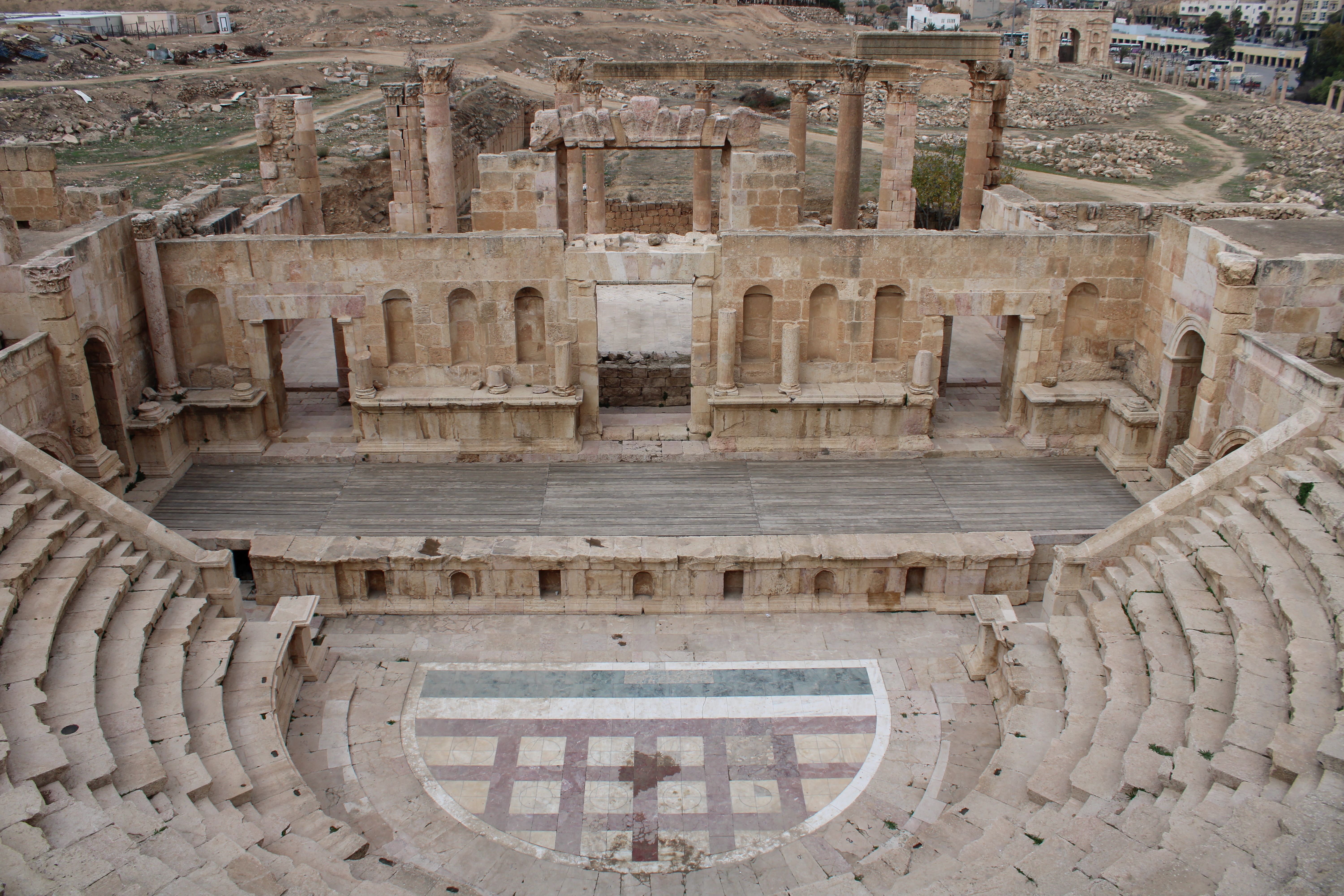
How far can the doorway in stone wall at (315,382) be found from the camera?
18.2m

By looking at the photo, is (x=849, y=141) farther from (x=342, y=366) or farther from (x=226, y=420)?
(x=226, y=420)

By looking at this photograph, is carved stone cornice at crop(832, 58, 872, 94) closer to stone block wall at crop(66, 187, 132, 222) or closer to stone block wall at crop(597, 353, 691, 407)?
stone block wall at crop(597, 353, 691, 407)

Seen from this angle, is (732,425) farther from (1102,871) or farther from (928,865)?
(1102,871)

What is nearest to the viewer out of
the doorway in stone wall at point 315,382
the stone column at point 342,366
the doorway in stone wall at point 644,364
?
the doorway in stone wall at point 315,382

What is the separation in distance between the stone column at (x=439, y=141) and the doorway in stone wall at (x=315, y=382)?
356 centimetres

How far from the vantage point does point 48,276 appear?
14.5 meters

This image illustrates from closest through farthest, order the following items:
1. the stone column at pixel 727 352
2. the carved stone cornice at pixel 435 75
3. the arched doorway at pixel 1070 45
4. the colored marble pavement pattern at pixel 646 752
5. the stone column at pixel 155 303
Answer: the colored marble pavement pattern at pixel 646 752 < the stone column at pixel 155 303 < the stone column at pixel 727 352 < the carved stone cornice at pixel 435 75 < the arched doorway at pixel 1070 45

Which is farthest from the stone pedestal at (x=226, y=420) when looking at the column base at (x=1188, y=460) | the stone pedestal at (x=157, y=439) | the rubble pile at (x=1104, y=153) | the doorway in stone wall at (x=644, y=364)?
the rubble pile at (x=1104, y=153)

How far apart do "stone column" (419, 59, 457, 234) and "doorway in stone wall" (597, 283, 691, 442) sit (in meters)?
4.00

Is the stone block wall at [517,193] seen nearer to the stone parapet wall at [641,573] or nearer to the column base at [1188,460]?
the stone parapet wall at [641,573]

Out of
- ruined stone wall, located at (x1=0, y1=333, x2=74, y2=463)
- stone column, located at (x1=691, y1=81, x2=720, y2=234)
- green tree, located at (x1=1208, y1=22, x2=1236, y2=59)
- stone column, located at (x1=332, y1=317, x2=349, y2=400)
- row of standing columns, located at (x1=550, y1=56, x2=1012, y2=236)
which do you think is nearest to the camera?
ruined stone wall, located at (x1=0, y1=333, x2=74, y2=463)

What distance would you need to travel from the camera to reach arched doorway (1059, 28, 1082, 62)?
98875mm

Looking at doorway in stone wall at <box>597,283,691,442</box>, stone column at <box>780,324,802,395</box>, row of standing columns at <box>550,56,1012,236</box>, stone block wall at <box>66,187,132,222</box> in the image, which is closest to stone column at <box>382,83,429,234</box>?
row of standing columns at <box>550,56,1012,236</box>

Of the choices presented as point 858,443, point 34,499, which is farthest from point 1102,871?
point 34,499
